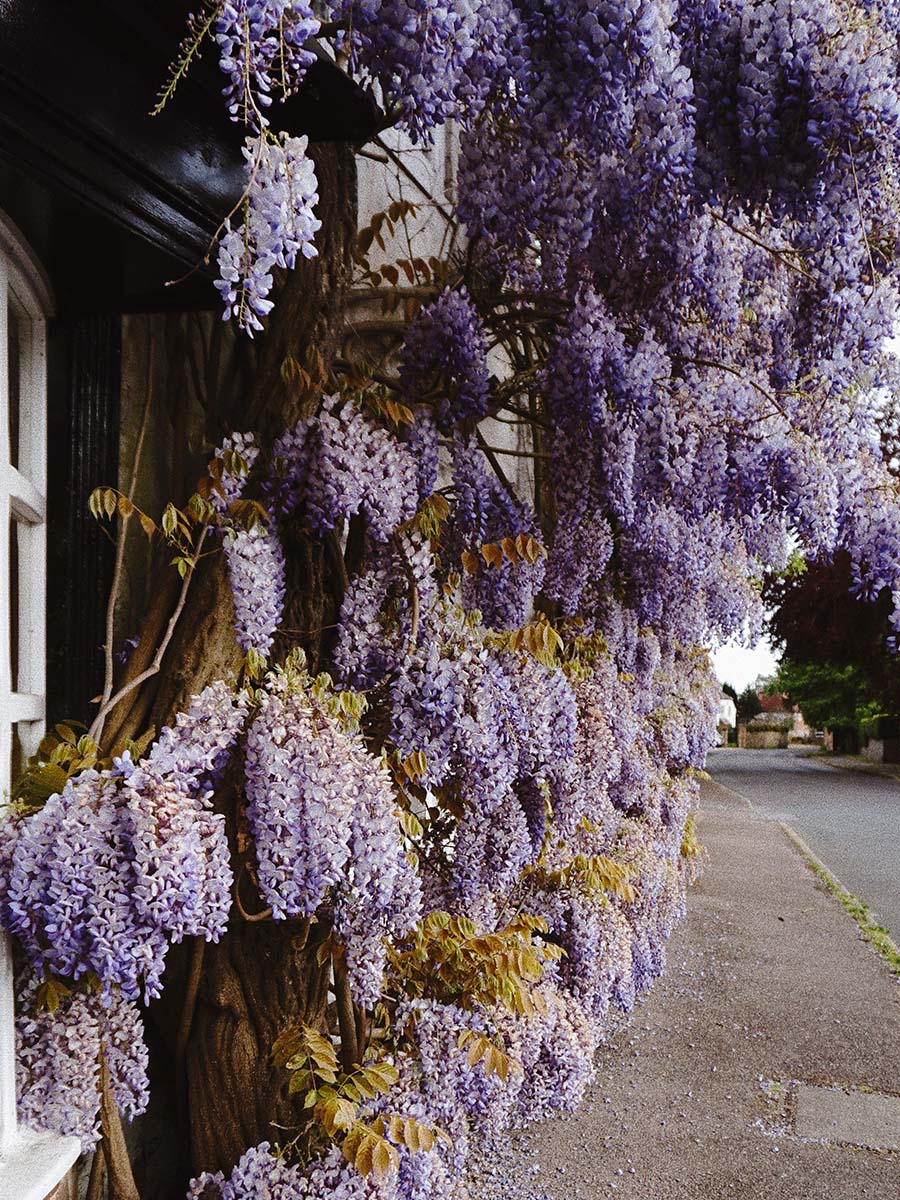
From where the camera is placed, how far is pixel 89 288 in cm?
209

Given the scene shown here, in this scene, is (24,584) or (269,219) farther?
(24,584)

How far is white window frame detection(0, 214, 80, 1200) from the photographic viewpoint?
1851 millimetres

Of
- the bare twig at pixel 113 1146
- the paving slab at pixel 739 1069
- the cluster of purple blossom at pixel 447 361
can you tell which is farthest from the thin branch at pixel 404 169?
the paving slab at pixel 739 1069

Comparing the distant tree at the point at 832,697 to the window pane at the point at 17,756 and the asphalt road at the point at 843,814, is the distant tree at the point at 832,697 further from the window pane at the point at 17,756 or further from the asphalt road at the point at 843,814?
the window pane at the point at 17,756

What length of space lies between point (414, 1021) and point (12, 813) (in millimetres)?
1465

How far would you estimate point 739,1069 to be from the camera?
4738 mm

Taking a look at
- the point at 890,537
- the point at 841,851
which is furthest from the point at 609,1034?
the point at 841,851

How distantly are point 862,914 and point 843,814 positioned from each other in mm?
8427

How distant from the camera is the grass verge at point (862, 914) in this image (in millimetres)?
6837

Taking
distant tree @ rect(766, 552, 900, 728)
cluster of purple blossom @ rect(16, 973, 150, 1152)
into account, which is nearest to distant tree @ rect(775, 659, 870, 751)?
distant tree @ rect(766, 552, 900, 728)

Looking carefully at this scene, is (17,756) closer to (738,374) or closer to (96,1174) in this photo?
(96,1174)

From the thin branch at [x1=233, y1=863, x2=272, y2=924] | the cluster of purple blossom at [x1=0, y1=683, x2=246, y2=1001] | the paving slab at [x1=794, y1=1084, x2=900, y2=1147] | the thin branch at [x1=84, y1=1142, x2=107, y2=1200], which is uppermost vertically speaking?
the cluster of purple blossom at [x1=0, y1=683, x2=246, y2=1001]

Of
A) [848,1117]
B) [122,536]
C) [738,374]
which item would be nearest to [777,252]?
[738,374]

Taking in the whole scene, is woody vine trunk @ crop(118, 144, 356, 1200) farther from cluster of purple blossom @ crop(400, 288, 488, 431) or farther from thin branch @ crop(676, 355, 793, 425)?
thin branch @ crop(676, 355, 793, 425)
